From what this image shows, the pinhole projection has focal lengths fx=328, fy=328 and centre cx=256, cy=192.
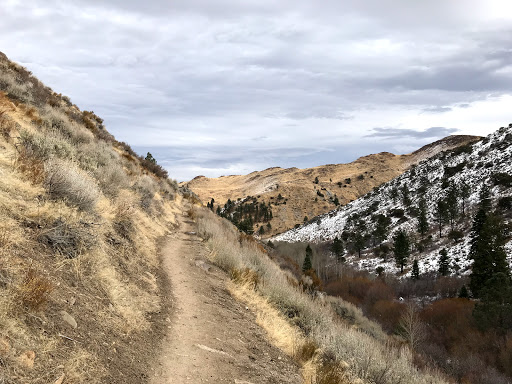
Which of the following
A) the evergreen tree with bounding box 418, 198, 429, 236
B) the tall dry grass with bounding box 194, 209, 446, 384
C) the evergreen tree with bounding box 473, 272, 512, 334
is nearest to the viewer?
the tall dry grass with bounding box 194, 209, 446, 384

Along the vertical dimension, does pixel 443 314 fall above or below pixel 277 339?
below

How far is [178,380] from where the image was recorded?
14.3 ft

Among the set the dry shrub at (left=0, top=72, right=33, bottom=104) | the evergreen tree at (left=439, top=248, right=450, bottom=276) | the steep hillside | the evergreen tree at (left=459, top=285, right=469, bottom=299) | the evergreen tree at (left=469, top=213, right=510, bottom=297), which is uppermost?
the dry shrub at (left=0, top=72, right=33, bottom=104)

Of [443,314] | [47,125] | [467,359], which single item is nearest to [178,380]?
[47,125]

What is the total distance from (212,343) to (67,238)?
3037mm

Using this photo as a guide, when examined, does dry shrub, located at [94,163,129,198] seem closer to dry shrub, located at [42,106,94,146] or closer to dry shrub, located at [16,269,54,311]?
dry shrub, located at [42,106,94,146]

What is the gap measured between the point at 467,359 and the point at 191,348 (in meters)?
40.4

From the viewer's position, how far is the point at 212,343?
5.64 meters

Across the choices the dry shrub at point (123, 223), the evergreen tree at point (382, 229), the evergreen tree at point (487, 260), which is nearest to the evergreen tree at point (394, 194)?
the evergreen tree at point (382, 229)

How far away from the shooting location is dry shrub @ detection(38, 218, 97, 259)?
5.27 meters

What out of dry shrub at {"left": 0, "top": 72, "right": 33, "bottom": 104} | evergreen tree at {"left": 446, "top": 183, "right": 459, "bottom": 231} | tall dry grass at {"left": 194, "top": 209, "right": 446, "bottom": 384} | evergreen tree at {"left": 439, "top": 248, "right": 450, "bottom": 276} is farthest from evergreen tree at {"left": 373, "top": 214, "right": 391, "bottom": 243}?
dry shrub at {"left": 0, "top": 72, "right": 33, "bottom": 104}

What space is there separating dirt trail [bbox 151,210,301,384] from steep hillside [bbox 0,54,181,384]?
0.34 meters

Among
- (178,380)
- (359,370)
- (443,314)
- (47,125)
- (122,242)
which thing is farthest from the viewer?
(443,314)

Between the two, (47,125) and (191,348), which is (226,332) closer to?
(191,348)
